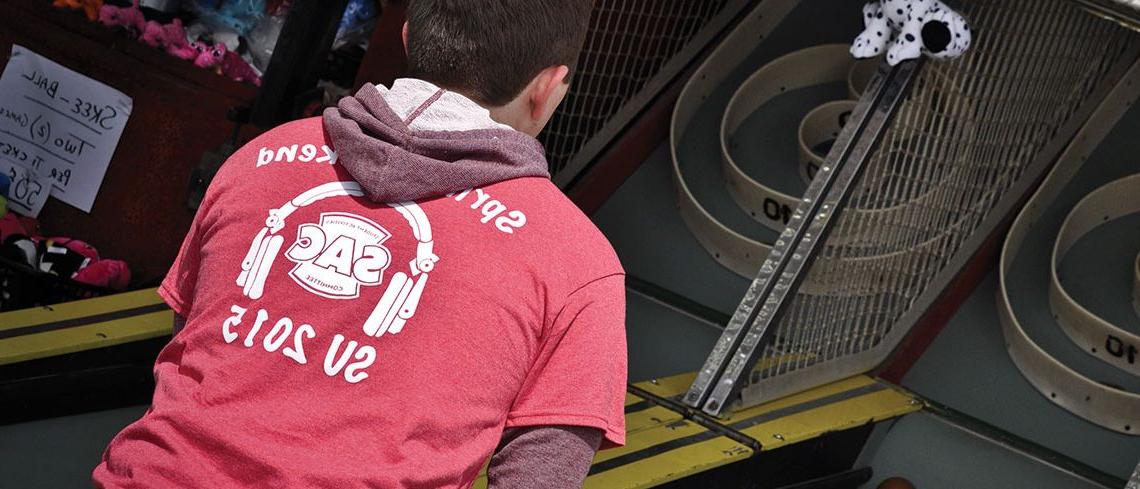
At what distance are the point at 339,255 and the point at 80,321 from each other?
1575mm

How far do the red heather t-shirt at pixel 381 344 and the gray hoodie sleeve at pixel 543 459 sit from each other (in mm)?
17

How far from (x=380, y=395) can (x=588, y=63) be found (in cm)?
257

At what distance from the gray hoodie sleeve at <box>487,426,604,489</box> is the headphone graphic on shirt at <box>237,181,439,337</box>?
16 centimetres

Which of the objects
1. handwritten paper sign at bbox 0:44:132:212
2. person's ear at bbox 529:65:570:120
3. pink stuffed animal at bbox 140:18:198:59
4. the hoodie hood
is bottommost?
handwritten paper sign at bbox 0:44:132:212

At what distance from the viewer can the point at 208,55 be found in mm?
3346

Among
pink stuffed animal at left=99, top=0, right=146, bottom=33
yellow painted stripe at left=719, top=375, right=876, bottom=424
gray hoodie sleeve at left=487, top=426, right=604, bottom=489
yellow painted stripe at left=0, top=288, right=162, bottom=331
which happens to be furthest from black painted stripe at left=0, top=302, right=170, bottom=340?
gray hoodie sleeve at left=487, top=426, right=604, bottom=489

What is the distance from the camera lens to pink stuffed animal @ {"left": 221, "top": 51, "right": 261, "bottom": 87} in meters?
3.35

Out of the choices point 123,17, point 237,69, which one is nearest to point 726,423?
point 237,69

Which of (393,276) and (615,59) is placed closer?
(393,276)

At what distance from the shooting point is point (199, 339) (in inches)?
54.1

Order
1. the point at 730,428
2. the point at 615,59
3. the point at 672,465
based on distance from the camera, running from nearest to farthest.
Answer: the point at 672,465 → the point at 730,428 → the point at 615,59

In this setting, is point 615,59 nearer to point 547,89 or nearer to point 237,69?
point 237,69

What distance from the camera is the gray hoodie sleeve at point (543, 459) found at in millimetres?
1321

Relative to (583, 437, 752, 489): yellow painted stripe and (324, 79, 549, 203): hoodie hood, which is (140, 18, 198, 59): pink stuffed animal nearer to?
(583, 437, 752, 489): yellow painted stripe
